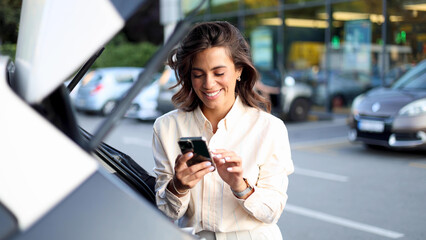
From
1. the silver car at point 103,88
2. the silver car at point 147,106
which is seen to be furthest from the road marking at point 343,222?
the silver car at point 103,88

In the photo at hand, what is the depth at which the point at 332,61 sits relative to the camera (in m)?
15.3

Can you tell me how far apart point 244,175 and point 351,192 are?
4.86 meters

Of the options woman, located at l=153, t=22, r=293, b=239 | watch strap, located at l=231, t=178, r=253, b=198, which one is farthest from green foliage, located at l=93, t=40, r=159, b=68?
watch strap, located at l=231, t=178, r=253, b=198

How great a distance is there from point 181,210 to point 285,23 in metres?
15.6

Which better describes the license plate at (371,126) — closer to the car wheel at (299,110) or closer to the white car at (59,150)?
the car wheel at (299,110)

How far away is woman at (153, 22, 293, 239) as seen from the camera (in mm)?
1766

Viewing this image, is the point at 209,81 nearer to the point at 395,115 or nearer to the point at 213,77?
the point at 213,77

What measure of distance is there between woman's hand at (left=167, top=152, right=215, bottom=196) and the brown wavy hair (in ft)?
1.22

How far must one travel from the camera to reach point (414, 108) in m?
8.34

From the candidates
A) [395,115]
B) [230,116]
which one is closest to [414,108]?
[395,115]

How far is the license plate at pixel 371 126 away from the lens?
337 inches

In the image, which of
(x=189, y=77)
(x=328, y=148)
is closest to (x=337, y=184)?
(x=328, y=148)

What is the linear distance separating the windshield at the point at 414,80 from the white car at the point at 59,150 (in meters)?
8.62

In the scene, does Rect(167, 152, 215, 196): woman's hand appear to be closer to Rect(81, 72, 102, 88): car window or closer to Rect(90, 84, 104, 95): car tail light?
Rect(90, 84, 104, 95): car tail light
